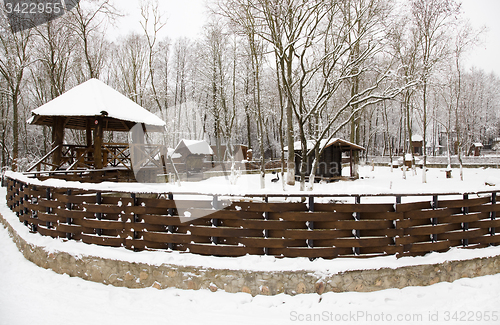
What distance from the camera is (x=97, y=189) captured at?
165 inches

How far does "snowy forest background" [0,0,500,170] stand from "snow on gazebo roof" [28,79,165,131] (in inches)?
189

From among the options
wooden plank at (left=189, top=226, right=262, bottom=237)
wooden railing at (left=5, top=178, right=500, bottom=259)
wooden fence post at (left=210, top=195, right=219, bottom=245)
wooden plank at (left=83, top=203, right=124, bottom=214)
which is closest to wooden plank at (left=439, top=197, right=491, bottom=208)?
wooden railing at (left=5, top=178, right=500, bottom=259)

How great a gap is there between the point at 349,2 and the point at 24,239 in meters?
11.0

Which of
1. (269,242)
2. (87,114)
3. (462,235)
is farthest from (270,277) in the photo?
(87,114)

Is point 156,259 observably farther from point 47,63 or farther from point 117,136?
point 117,136

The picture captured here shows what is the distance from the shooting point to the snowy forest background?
352 inches

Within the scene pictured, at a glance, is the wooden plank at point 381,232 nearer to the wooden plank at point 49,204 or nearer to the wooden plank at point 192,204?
the wooden plank at point 192,204

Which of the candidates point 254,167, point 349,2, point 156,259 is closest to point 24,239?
point 156,259

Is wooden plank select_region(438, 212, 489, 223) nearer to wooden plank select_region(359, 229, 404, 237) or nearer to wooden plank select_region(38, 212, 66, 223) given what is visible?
wooden plank select_region(359, 229, 404, 237)

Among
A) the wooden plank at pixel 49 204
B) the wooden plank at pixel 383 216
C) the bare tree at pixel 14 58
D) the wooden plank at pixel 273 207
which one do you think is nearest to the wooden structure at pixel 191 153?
the bare tree at pixel 14 58

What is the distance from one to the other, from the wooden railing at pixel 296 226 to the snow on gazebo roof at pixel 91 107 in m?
5.97

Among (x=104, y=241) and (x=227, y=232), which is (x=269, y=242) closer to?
(x=227, y=232)

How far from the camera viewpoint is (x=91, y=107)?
9047 millimetres

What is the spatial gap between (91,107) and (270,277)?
8723mm
